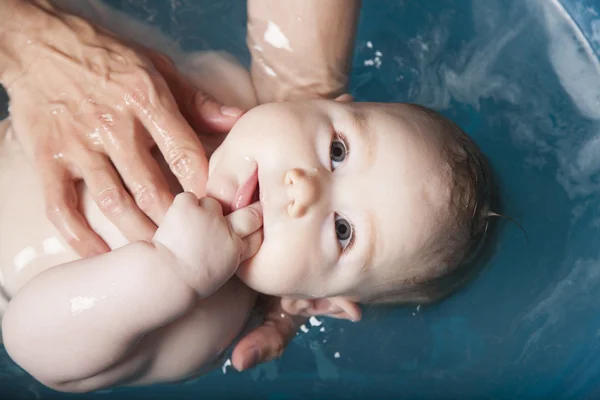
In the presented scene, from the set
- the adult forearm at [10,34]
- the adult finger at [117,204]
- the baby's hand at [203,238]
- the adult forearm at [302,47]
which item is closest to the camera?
the baby's hand at [203,238]

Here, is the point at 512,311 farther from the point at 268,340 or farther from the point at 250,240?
the point at 250,240

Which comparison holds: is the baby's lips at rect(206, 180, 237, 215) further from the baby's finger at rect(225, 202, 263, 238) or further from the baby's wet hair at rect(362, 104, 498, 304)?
the baby's wet hair at rect(362, 104, 498, 304)

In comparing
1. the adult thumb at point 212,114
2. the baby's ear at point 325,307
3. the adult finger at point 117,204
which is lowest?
the baby's ear at point 325,307

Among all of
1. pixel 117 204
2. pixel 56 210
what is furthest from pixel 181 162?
pixel 56 210

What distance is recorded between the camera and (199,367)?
1.29 meters

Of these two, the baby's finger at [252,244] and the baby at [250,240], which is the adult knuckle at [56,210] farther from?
the baby's finger at [252,244]

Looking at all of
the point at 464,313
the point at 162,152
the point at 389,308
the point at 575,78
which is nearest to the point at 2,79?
the point at 162,152

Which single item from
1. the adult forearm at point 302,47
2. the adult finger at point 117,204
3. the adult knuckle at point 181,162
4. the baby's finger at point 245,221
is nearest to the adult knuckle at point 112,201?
the adult finger at point 117,204

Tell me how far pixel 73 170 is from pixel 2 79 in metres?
0.26

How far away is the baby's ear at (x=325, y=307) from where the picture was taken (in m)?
1.31

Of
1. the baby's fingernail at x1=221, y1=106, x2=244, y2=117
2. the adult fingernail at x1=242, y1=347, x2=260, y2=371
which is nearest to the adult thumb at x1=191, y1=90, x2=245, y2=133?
the baby's fingernail at x1=221, y1=106, x2=244, y2=117

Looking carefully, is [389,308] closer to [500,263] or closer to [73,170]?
[500,263]

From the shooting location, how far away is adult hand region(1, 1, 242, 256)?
3.67 feet

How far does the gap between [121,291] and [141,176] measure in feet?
0.73
